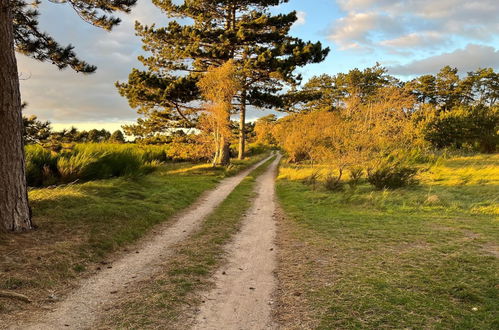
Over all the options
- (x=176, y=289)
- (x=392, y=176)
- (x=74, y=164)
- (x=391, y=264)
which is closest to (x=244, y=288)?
(x=176, y=289)

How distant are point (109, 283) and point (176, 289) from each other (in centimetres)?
124

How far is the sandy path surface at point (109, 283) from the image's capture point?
385 centimetres

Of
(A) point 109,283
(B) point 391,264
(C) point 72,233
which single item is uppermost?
(C) point 72,233

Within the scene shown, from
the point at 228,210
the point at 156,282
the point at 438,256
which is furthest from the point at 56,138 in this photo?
the point at 438,256

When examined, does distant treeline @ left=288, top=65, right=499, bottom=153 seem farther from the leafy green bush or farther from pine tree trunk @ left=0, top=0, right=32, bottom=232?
pine tree trunk @ left=0, top=0, right=32, bottom=232

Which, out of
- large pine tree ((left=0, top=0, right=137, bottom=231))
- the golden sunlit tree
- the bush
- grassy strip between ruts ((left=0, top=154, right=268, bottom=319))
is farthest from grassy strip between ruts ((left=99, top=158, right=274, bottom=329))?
the golden sunlit tree

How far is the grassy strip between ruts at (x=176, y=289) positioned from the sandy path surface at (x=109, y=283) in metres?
0.25

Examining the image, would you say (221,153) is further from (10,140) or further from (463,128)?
(463,128)

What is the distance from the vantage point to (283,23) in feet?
85.2

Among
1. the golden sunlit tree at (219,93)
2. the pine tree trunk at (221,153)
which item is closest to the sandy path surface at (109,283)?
the golden sunlit tree at (219,93)

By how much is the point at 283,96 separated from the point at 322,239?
895 inches

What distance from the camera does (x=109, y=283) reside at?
16.5ft

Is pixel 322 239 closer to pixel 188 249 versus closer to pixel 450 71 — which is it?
pixel 188 249

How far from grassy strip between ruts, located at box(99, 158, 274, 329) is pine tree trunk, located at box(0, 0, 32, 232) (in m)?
3.32
